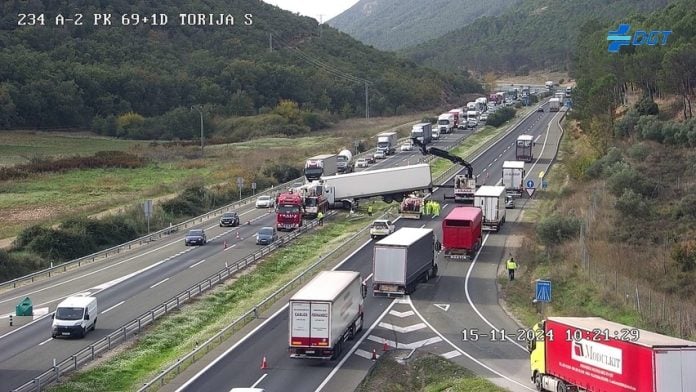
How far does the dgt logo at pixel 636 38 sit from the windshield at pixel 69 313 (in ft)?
242

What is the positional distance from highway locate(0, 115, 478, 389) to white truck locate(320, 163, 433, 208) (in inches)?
244

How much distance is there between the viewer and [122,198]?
92.4 m

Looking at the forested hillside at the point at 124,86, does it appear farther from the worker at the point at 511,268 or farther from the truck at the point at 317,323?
the truck at the point at 317,323

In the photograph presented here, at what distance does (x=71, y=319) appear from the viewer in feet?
143

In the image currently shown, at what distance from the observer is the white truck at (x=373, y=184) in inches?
3270

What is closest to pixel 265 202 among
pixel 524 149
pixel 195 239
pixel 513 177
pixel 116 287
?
pixel 195 239

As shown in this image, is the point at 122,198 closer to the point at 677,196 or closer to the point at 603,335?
the point at 677,196

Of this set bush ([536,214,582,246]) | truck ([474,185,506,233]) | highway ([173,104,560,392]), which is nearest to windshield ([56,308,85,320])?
highway ([173,104,560,392])

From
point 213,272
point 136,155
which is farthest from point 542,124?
point 213,272

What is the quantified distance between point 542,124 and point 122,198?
86.4 m

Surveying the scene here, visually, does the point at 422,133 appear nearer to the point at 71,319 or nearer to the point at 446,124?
the point at 446,124

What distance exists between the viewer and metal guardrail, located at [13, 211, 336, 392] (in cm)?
3577

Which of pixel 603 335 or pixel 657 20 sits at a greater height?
pixel 657 20

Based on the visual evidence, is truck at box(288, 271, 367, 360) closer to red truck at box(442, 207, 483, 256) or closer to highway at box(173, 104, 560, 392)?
highway at box(173, 104, 560, 392)
